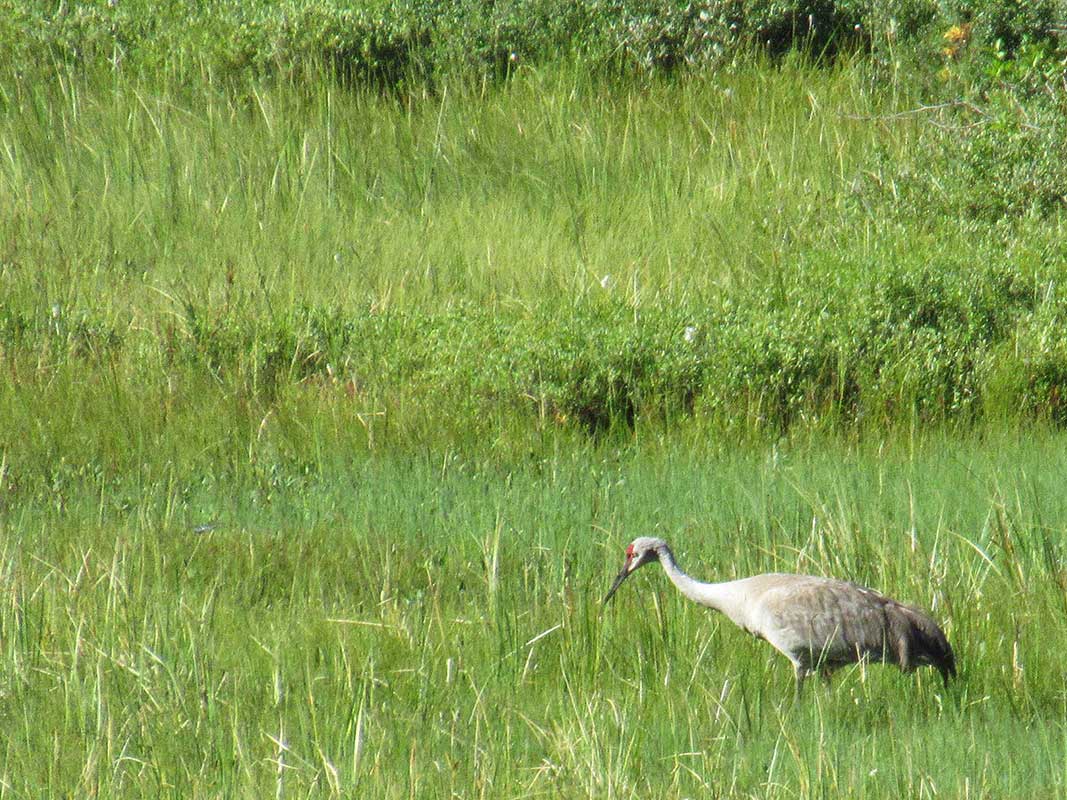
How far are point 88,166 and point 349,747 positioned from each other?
9.20 m

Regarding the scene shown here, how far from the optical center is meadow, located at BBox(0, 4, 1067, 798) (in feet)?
16.4

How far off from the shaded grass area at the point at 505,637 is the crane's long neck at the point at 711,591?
0.12 metres

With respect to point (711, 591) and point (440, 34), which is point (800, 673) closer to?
point (711, 591)

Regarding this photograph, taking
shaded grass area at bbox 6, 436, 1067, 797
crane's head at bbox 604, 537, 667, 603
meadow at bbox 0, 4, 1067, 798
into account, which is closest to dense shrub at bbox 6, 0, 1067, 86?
meadow at bbox 0, 4, 1067, 798

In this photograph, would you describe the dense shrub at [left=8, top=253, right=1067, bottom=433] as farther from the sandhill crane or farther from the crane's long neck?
the sandhill crane

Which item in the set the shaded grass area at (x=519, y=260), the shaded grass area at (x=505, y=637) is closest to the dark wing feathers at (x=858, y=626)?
the shaded grass area at (x=505, y=637)

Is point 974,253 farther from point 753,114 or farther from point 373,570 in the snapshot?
point 373,570

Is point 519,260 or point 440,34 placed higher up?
point 440,34

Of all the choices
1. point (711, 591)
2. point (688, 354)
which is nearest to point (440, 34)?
point (688, 354)

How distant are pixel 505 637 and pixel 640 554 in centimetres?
69

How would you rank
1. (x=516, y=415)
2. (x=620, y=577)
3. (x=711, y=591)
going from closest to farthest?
(x=711, y=591), (x=620, y=577), (x=516, y=415)

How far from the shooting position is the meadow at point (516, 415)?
498cm

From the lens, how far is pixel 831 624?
215 inches

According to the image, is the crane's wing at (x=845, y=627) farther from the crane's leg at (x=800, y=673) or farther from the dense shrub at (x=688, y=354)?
the dense shrub at (x=688, y=354)
